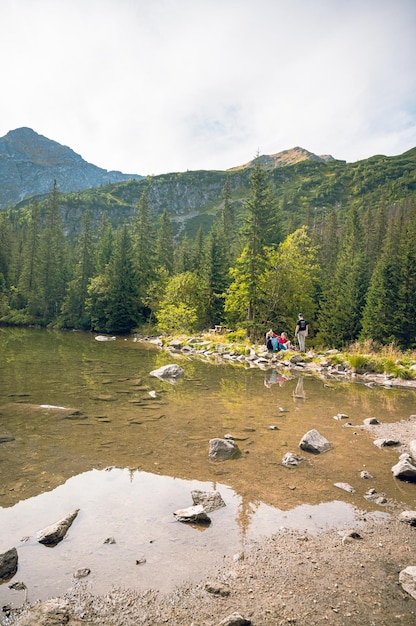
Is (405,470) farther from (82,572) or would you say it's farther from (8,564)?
(8,564)

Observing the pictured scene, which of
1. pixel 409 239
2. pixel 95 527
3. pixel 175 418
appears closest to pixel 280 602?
pixel 95 527

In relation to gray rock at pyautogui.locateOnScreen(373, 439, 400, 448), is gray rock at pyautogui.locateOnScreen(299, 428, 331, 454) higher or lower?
higher

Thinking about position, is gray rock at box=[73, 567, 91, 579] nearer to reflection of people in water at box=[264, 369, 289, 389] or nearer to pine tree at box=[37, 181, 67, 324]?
reflection of people in water at box=[264, 369, 289, 389]

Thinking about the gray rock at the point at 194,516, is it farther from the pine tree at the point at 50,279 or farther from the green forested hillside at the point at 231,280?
the pine tree at the point at 50,279

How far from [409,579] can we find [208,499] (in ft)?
9.00

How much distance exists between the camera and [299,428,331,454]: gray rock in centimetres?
786

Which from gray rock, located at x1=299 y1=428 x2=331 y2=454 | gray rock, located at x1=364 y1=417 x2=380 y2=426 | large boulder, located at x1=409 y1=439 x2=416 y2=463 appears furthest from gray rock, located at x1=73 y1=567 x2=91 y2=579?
gray rock, located at x1=364 y1=417 x2=380 y2=426

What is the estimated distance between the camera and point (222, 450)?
756 cm

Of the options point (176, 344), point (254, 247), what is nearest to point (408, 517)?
point (176, 344)

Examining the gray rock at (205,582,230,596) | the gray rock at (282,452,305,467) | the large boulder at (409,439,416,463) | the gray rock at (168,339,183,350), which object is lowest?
the gray rock at (168,339,183,350)

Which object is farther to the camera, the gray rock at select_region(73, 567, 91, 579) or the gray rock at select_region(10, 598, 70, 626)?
the gray rock at select_region(73, 567, 91, 579)

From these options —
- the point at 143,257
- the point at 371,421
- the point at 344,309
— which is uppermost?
the point at 143,257

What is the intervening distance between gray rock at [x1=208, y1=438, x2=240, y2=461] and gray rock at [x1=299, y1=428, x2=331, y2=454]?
1.46m

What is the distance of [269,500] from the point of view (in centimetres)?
583
